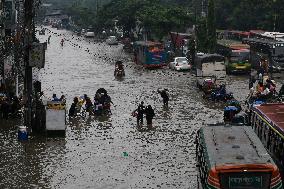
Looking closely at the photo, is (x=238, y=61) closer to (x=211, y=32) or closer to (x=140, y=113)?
(x=211, y=32)

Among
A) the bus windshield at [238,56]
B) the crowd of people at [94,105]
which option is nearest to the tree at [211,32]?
the bus windshield at [238,56]

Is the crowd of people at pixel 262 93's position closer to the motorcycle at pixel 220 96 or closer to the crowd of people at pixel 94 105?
the motorcycle at pixel 220 96

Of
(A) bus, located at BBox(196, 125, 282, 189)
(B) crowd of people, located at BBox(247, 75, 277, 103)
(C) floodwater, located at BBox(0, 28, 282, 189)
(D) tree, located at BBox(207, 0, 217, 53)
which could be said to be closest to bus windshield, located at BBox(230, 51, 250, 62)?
(C) floodwater, located at BBox(0, 28, 282, 189)

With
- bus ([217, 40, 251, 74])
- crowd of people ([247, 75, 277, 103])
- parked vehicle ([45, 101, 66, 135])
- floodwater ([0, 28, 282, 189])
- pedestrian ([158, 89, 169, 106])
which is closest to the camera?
floodwater ([0, 28, 282, 189])

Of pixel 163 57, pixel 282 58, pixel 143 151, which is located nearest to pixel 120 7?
pixel 163 57

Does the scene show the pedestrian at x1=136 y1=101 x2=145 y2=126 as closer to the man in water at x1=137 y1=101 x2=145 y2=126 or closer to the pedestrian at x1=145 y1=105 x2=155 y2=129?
the man in water at x1=137 y1=101 x2=145 y2=126

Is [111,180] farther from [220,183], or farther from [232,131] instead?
[220,183]
